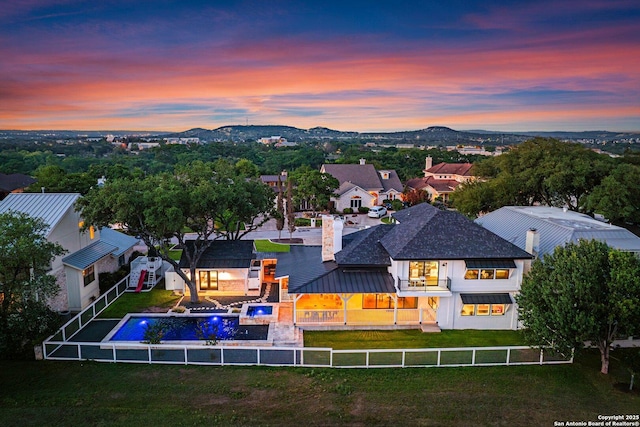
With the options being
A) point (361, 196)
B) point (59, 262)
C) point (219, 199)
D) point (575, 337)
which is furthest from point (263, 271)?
point (361, 196)

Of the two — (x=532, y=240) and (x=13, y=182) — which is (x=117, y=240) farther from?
(x=13, y=182)

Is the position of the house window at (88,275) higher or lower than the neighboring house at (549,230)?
lower

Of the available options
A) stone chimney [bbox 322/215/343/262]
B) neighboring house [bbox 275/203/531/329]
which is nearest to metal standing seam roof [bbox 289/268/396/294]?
neighboring house [bbox 275/203/531/329]

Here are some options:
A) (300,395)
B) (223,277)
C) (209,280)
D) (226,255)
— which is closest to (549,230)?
(300,395)

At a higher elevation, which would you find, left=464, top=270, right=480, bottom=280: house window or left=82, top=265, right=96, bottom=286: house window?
left=464, top=270, right=480, bottom=280: house window

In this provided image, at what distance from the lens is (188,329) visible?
20188 mm

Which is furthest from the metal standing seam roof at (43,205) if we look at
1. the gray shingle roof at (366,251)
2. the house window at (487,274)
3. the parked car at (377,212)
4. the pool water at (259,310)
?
the parked car at (377,212)

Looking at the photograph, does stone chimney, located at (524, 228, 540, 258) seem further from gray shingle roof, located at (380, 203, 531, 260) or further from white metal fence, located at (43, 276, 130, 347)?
white metal fence, located at (43, 276, 130, 347)

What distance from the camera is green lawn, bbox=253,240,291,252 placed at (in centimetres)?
→ 3600

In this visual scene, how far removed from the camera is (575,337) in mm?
15141

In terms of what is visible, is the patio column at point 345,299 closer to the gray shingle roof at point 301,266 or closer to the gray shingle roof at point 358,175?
the gray shingle roof at point 301,266

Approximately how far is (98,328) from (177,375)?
705cm

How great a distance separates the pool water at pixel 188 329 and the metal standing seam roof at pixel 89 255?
4.10m

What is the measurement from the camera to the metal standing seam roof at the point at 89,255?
22.1 m
